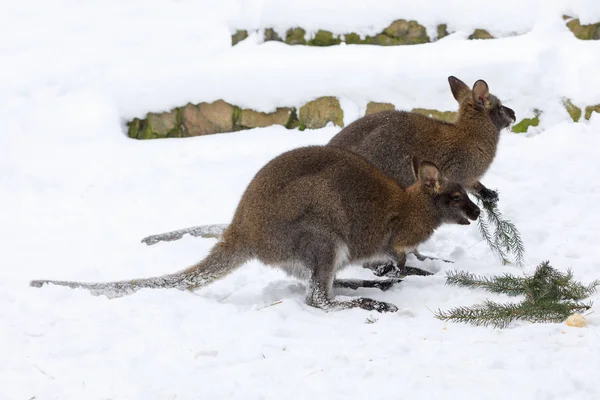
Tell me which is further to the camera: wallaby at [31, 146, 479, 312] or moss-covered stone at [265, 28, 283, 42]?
moss-covered stone at [265, 28, 283, 42]

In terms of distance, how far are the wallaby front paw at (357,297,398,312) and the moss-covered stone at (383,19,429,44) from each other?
18.6ft

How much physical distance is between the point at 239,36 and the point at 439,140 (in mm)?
5398

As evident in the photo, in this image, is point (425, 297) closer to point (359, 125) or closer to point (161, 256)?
point (359, 125)

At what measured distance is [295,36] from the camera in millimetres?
10703

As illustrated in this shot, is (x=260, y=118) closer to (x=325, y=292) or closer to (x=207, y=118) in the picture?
(x=207, y=118)

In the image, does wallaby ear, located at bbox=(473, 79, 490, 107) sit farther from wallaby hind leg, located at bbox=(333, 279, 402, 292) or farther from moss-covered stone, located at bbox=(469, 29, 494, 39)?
moss-covered stone, located at bbox=(469, 29, 494, 39)

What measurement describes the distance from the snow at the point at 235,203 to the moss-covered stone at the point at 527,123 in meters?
0.07

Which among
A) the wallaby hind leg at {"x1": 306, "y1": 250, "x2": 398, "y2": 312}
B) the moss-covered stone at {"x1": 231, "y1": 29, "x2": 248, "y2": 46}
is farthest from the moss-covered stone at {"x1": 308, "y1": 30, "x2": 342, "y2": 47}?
the wallaby hind leg at {"x1": 306, "y1": 250, "x2": 398, "y2": 312}

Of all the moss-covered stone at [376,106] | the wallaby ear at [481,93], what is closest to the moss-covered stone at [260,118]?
the moss-covered stone at [376,106]

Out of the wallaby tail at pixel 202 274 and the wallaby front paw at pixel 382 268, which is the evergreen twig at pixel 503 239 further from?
the wallaby tail at pixel 202 274

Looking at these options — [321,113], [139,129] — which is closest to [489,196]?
[321,113]

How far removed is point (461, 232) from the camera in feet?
23.2

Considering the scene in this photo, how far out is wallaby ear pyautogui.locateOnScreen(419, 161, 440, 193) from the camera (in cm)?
564

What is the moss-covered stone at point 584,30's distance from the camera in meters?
9.41
